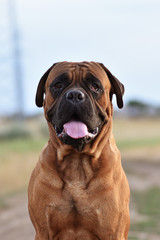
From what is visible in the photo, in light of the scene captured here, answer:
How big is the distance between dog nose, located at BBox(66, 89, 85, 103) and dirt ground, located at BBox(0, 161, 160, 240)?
3.79m

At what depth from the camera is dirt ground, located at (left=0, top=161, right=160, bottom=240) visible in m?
7.07

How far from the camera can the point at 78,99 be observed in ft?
12.2

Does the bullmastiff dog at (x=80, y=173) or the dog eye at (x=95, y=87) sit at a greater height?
the dog eye at (x=95, y=87)

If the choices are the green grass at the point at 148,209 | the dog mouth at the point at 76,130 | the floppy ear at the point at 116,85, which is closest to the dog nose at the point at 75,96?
the dog mouth at the point at 76,130

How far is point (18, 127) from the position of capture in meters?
24.1

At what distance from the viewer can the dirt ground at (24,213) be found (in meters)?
7.07

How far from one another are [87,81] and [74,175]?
90 cm

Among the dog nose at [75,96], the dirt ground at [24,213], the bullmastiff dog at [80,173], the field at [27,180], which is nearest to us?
the dog nose at [75,96]

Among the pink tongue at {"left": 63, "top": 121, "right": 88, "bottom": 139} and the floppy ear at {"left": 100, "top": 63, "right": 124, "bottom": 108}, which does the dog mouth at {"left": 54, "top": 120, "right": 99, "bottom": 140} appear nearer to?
the pink tongue at {"left": 63, "top": 121, "right": 88, "bottom": 139}

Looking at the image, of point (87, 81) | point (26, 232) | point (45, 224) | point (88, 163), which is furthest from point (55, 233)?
point (26, 232)

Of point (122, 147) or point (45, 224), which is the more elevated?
point (45, 224)

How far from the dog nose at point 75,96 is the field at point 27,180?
3.80 meters

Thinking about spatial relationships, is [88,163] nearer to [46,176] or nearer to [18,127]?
[46,176]

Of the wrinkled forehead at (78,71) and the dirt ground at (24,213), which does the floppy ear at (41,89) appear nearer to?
the wrinkled forehead at (78,71)
